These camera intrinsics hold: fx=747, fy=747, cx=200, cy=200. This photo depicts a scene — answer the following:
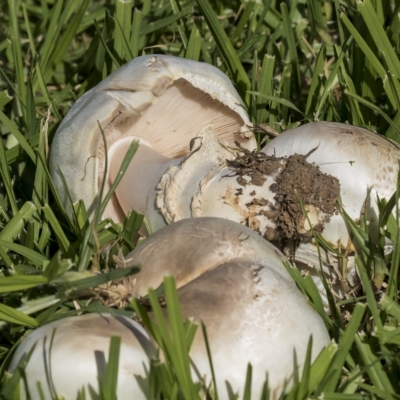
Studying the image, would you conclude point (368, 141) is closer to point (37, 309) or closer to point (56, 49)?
point (37, 309)

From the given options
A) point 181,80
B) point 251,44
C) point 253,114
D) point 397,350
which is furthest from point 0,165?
point 397,350

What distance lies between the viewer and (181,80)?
3016 millimetres

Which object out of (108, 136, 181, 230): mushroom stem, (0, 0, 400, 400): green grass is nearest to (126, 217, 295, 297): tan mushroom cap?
(0, 0, 400, 400): green grass

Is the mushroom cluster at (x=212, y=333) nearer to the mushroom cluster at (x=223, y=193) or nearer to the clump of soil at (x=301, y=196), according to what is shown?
the mushroom cluster at (x=223, y=193)

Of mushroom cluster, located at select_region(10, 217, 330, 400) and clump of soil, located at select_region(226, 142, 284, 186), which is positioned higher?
clump of soil, located at select_region(226, 142, 284, 186)

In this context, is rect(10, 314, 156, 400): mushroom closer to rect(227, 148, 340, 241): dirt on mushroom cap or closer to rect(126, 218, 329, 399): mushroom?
rect(126, 218, 329, 399): mushroom

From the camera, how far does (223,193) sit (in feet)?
9.35

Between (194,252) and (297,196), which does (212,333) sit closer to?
(194,252)

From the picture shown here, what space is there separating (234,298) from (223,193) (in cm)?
72

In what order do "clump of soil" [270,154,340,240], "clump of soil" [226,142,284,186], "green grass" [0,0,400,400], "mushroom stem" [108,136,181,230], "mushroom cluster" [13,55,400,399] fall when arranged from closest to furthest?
"mushroom cluster" [13,55,400,399]
"green grass" [0,0,400,400]
"clump of soil" [270,154,340,240]
"clump of soil" [226,142,284,186]
"mushroom stem" [108,136,181,230]

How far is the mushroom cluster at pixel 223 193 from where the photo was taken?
215 cm

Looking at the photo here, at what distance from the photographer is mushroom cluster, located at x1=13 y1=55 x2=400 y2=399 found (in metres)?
2.15

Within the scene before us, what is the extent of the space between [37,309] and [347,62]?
207cm

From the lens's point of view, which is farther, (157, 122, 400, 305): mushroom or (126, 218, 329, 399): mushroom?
(157, 122, 400, 305): mushroom
